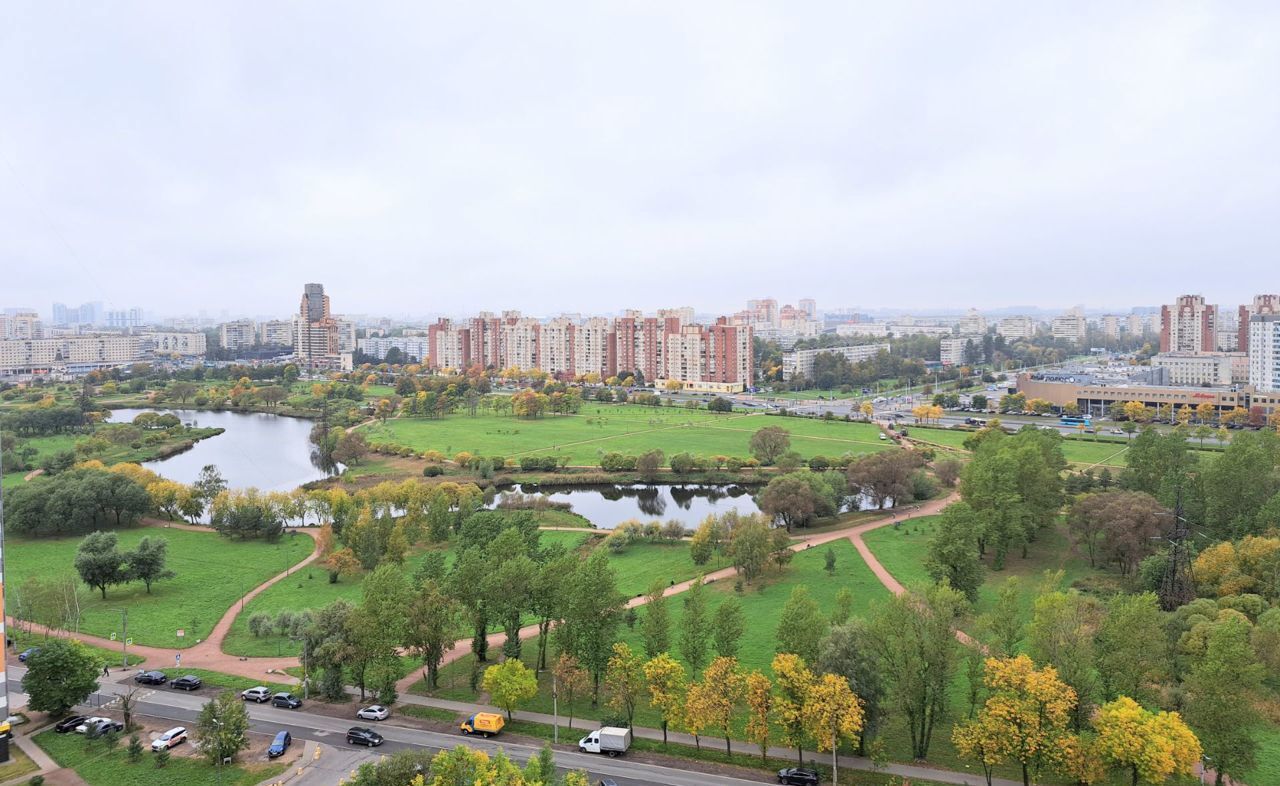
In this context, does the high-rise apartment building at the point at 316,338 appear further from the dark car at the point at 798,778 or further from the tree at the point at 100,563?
the dark car at the point at 798,778

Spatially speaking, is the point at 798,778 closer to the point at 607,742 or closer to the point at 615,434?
the point at 607,742

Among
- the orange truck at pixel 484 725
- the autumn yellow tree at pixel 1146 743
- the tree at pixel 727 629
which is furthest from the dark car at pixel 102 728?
the autumn yellow tree at pixel 1146 743

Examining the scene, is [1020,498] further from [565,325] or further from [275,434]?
[565,325]

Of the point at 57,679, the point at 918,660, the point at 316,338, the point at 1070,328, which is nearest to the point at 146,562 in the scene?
the point at 57,679

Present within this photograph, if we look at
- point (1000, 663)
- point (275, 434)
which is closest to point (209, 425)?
point (275, 434)

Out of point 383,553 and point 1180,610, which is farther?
point 383,553

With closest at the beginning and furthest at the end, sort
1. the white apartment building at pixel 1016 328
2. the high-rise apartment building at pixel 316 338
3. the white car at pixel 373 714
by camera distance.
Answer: the white car at pixel 373 714
the high-rise apartment building at pixel 316 338
the white apartment building at pixel 1016 328
